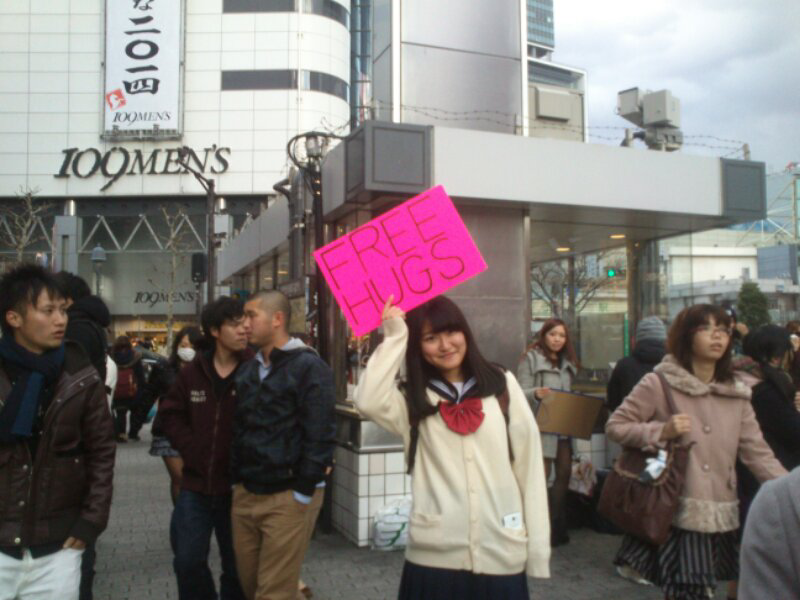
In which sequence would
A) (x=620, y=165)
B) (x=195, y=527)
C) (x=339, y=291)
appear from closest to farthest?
(x=339, y=291)
(x=195, y=527)
(x=620, y=165)

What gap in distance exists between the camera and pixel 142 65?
41.9 m

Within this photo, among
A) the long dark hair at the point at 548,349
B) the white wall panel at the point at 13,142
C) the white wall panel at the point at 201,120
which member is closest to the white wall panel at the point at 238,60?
the white wall panel at the point at 201,120

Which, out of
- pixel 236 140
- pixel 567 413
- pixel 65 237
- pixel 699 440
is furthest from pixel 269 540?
pixel 65 237

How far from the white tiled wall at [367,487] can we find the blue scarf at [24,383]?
365cm

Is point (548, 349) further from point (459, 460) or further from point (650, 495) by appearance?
point (459, 460)

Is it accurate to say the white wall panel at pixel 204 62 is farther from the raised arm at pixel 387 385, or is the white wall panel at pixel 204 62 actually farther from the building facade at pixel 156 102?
the raised arm at pixel 387 385

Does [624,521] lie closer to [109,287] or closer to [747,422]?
[747,422]

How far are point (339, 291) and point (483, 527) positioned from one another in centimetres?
148

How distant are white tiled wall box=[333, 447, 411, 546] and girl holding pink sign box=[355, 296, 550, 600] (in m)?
3.48

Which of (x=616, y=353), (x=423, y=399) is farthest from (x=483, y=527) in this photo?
(x=616, y=353)

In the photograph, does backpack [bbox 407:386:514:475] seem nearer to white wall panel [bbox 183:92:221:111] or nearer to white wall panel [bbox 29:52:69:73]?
white wall panel [bbox 183:92:221:111]

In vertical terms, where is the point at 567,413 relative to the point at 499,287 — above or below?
below

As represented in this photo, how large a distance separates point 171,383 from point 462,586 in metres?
6.18

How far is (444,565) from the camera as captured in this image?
9.66ft
